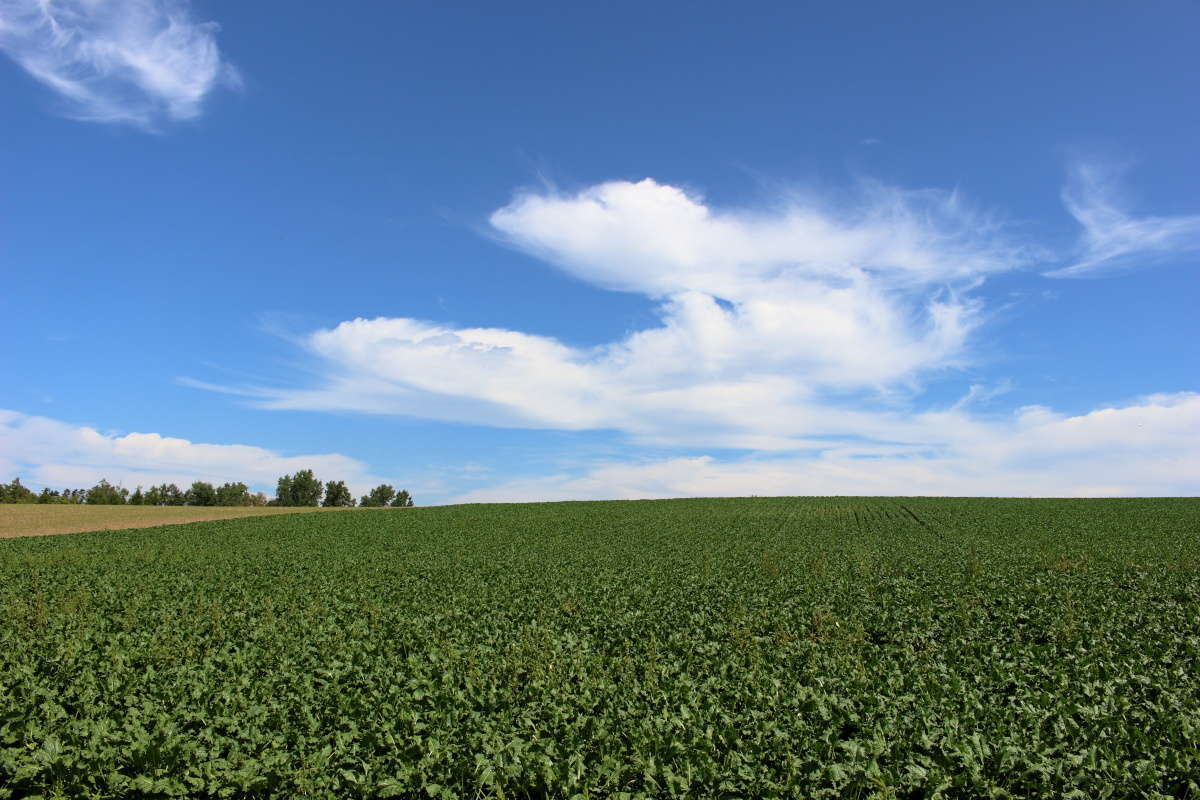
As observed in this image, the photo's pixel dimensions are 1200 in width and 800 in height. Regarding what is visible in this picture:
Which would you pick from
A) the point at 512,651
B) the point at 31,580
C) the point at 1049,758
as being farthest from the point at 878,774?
the point at 31,580

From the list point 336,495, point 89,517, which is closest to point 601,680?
point 89,517

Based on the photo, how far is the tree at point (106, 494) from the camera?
130750mm

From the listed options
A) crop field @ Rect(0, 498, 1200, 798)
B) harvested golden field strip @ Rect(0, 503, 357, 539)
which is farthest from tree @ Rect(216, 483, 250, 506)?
crop field @ Rect(0, 498, 1200, 798)

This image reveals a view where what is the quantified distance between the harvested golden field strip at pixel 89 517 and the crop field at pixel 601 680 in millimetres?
34545

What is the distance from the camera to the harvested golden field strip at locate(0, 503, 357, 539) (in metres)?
57.3

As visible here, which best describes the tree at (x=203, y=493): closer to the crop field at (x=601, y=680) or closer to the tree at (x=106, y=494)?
the tree at (x=106, y=494)

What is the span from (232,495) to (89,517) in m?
87.4

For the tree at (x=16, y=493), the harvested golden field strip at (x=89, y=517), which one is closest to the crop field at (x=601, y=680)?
the harvested golden field strip at (x=89, y=517)

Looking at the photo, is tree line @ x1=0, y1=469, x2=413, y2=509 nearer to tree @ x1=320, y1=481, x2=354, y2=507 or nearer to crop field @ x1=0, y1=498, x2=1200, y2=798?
tree @ x1=320, y1=481, x2=354, y2=507

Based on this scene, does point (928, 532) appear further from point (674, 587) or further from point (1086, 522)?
point (674, 587)

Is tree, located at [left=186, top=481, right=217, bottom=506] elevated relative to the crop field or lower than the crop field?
elevated

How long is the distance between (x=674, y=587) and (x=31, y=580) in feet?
82.4

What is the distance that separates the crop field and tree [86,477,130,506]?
12387 centimetres

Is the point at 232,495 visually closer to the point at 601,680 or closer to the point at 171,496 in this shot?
the point at 171,496
